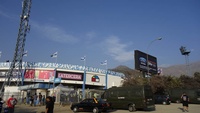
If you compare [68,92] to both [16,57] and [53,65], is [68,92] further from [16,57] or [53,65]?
[16,57]

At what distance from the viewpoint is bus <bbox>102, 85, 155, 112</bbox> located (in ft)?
60.4

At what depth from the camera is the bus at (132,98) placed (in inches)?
725

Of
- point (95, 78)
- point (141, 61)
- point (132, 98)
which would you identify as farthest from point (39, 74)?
point (132, 98)

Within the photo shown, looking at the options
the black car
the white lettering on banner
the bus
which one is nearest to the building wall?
the white lettering on banner

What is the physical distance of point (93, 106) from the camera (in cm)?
1769

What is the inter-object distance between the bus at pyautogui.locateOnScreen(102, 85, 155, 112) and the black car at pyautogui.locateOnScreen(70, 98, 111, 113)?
270 centimetres

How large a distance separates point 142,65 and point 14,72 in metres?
31.5

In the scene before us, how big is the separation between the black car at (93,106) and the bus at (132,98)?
2.70 m

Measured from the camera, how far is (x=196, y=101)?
31078 mm

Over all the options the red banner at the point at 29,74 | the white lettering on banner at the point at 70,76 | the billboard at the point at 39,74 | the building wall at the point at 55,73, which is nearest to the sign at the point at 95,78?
the building wall at the point at 55,73

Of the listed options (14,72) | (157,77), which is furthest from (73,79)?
→ (157,77)

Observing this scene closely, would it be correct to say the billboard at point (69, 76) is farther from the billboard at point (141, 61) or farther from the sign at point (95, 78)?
the billboard at point (141, 61)

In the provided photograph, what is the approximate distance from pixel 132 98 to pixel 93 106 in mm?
4108

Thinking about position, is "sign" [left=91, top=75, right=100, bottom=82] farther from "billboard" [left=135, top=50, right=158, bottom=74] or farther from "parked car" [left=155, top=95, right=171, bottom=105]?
"parked car" [left=155, top=95, right=171, bottom=105]
